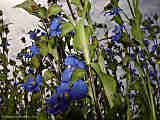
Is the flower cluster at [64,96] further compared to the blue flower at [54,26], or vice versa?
the blue flower at [54,26]

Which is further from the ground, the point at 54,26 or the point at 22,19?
the point at 22,19

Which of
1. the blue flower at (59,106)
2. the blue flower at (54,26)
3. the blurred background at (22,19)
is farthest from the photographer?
the blurred background at (22,19)

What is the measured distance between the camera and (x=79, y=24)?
460 mm

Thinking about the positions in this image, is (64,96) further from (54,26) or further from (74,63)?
(54,26)

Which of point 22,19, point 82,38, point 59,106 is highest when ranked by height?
point 22,19

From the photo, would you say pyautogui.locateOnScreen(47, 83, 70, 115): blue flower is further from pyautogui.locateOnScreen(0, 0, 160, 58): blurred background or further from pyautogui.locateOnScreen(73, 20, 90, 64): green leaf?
pyautogui.locateOnScreen(0, 0, 160, 58): blurred background

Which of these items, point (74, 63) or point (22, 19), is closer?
point (74, 63)

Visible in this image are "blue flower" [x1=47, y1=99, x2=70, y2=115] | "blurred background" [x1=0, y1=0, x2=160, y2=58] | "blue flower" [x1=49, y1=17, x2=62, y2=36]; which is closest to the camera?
"blue flower" [x1=47, y1=99, x2=70, y2=115]

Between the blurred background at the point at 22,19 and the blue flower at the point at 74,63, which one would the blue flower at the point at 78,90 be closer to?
the blue flower at the point at 74,63

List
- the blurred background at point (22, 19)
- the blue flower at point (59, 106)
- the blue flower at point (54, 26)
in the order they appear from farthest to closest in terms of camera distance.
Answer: the blurred background at point (22, 19) → the blue flower at point (54, 26) → the blue flower at point (59, 106)

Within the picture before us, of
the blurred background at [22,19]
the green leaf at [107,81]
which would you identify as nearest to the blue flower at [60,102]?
the green leaf at [107,81]

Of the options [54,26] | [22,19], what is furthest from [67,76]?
[22,19]

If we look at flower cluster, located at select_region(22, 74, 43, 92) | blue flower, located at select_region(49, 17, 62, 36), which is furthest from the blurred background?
flower cluster, located at select_region(22, 74, 43, 92)

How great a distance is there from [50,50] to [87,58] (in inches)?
3.7
